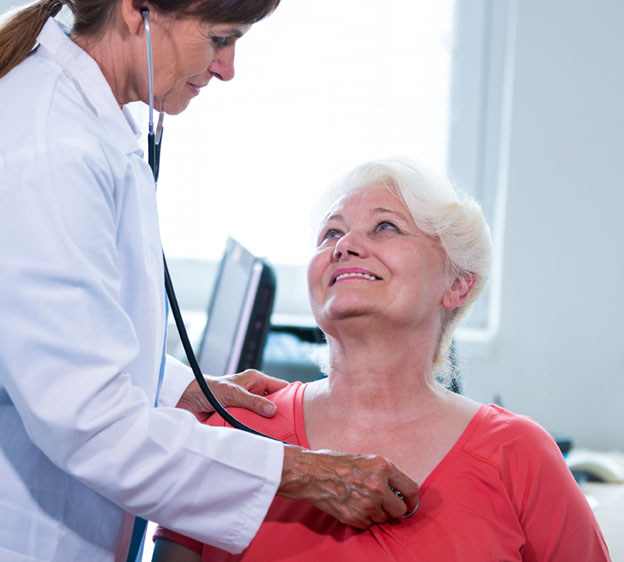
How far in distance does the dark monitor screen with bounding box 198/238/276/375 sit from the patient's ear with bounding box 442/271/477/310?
399mm

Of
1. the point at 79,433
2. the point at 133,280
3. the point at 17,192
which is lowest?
the point at 79,433

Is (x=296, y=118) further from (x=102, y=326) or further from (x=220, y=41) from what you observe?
(x=102, y=326)

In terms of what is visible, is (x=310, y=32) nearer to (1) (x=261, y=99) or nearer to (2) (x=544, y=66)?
(1) (x=261, y=99)

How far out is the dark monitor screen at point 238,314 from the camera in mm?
1641

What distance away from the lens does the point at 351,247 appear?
4.49 ft

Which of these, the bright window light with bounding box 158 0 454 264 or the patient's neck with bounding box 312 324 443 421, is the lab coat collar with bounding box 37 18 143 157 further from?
the bright window light with bounding box 158 0 454 264

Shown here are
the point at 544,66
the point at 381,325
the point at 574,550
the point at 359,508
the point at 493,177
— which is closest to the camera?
the point at 359,508

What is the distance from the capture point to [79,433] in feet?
2.83

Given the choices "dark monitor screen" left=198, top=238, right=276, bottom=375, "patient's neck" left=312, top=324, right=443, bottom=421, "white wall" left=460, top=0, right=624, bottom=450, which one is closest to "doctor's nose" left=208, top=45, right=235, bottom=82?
"patient's neck" left=312, top=324, right=443, bottom=421

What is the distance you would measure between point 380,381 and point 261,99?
2.05 metres

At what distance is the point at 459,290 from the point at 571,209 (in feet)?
5.13

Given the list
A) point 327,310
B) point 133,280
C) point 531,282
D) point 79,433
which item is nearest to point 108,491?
point 79,433

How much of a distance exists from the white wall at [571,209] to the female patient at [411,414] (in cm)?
146

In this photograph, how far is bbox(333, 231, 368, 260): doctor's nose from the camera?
136 cm
